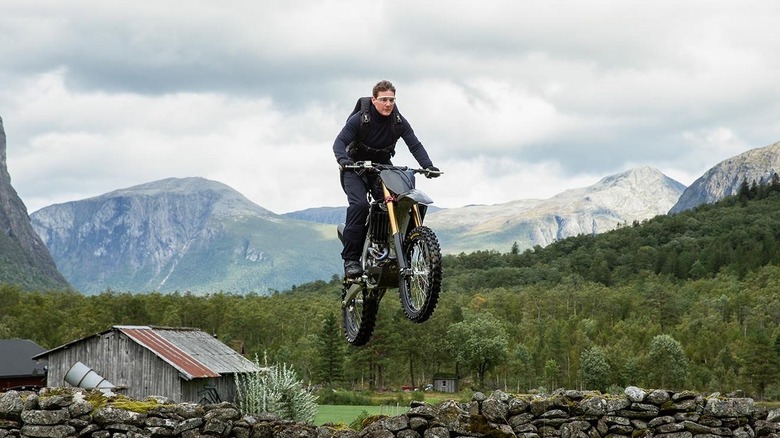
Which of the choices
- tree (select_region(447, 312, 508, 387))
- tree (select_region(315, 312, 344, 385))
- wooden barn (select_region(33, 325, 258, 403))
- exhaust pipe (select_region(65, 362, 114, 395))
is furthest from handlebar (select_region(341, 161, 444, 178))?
tree (select_region(447, 312, 508, 387))

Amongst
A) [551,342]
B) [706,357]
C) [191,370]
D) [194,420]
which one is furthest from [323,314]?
[194,420]

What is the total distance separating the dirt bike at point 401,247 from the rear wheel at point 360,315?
176 millimetres

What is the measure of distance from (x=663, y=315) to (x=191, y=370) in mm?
137644

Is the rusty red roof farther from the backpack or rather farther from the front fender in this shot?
the front fender

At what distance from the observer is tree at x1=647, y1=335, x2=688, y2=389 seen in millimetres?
115438

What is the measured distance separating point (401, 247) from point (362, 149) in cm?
160

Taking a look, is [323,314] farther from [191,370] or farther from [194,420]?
[194,420]

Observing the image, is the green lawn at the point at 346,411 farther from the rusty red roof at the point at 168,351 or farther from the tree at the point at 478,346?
the tree at the point at 478,346

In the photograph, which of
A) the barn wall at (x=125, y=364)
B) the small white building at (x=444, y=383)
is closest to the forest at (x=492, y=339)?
the small white building at (x=444, y=383)

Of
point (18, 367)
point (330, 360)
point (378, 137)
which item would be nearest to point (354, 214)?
point (378, 137)

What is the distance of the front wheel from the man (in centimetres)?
78

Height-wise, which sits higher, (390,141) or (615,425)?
(390,141)

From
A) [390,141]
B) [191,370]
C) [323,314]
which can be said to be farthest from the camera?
[323,314]

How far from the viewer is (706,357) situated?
134125mm
